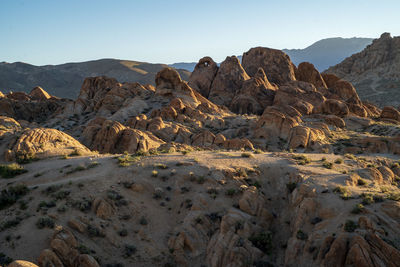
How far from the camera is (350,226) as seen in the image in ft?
50.5

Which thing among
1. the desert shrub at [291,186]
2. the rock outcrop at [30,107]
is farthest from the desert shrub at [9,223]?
the rock outcrop at [30,107]

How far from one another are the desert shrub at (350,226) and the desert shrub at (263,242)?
4.15m

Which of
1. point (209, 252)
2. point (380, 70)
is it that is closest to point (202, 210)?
point (209, 252)

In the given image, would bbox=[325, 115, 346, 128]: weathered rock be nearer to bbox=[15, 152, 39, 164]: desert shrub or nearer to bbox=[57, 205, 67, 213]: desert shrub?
bbox=[15, 152, 39, 164]: desert shrub

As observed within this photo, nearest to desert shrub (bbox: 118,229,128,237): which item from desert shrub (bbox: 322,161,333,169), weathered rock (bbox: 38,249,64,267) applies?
weathered rock (bbox: 38,249,64,267)

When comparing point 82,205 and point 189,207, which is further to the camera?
point 189,207

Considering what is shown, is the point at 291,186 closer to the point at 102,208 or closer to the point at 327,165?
the point at 327,165

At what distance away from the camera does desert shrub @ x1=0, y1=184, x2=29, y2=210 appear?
18.4m

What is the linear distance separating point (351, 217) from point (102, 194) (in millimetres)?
14447

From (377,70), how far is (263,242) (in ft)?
458

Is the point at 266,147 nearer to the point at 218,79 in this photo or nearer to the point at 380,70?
the point at 218,79

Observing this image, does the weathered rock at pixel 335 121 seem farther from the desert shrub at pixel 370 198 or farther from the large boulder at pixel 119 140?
the desert shrub at pixel 370 198

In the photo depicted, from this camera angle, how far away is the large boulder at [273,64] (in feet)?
263

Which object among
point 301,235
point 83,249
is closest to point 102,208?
point 83,249
